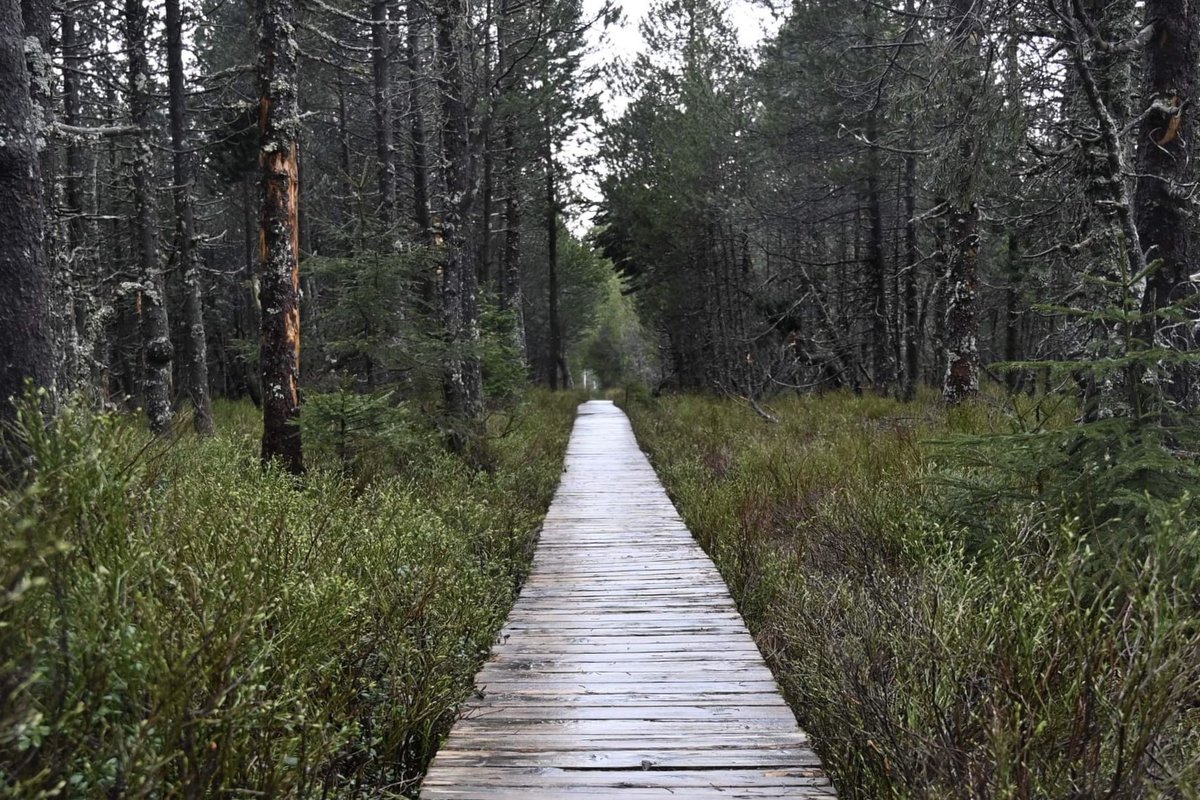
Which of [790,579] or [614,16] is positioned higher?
[614,16]

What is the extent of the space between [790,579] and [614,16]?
50.7 ft

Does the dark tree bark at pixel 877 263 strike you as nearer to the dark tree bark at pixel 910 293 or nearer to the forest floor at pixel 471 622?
the dark tree bark at pixel 910 293

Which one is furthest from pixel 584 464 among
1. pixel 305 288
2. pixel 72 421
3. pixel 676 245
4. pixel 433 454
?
pixel 676 245

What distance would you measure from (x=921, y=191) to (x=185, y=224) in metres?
14.7

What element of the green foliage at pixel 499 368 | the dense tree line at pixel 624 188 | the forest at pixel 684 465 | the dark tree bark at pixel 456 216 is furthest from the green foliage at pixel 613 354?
the dark tree bark at pixel 456 216

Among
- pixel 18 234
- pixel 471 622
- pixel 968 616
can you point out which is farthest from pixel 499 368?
pixel 968 616

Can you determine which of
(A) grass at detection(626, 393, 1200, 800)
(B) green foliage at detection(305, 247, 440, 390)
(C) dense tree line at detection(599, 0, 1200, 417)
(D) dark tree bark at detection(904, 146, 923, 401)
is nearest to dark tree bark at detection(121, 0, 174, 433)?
(B) green foliage at detection(305, 247, 440, 390)

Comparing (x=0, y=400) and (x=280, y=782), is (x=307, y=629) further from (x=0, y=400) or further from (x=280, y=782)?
(x=0, y=400)

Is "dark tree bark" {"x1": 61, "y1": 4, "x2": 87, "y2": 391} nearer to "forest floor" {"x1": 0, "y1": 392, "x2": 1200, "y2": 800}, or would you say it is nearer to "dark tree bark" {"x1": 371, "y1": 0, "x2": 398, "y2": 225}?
"dark tree bark" {"x1": 371, "y1": 0, "x2": 398, "y2": 225}

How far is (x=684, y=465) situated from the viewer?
10.3m

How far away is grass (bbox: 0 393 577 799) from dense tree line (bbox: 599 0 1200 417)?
11.2 feet

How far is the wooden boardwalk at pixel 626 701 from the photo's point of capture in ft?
9.20

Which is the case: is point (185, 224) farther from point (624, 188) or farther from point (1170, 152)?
point (624, 188)

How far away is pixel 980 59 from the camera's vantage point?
20.4 ft
